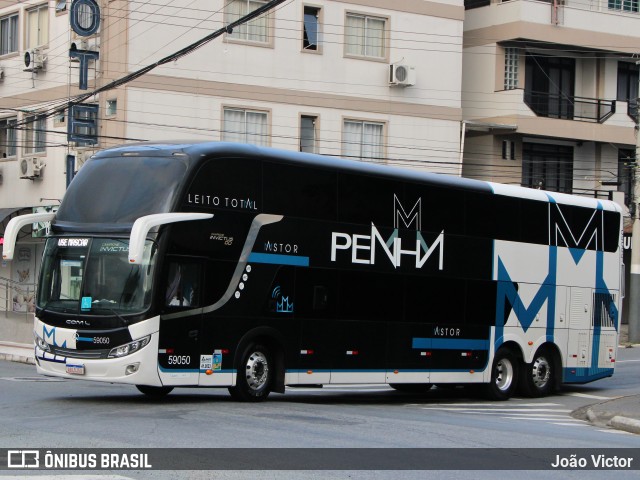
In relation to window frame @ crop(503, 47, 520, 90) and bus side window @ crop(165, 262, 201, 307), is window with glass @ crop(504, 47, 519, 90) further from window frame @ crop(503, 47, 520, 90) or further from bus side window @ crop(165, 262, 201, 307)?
bus side window @ crop(165, 262, 201, 307)

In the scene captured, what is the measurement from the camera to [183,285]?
1684 centimetres

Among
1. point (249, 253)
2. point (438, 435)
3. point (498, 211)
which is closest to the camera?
point (438, 435)

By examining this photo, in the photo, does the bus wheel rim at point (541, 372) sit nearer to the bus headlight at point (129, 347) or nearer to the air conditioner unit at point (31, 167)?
the bus headlight at point (129, 347)

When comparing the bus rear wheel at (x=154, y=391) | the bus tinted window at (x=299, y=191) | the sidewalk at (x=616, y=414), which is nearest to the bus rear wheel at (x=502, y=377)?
the sidewalk at (x=616, y=414)

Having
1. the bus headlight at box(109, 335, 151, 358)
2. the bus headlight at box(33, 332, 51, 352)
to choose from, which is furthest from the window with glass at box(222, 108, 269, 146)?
the bus headlight at box(109, 335, 151, 358)

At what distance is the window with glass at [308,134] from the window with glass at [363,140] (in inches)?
44.6

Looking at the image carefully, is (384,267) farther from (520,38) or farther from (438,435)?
(520,38)

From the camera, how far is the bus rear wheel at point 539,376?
23.4 metres

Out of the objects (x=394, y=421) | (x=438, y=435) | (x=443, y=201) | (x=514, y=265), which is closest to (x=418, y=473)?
(x=438, y=435)

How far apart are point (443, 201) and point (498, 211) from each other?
1664 millimetres

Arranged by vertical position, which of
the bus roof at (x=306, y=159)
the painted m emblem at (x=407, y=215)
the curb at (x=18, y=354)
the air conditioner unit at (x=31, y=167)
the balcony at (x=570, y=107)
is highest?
the balcony at (x=570, y=107)

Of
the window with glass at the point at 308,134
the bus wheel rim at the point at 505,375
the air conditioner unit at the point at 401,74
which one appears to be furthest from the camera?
the air conditioner unit at the point at 401,74

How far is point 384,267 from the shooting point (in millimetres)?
20062

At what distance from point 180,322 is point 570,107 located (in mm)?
31942
